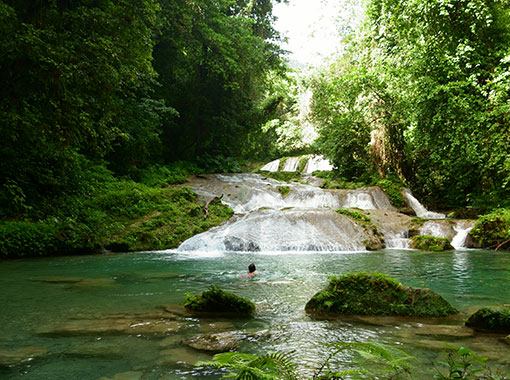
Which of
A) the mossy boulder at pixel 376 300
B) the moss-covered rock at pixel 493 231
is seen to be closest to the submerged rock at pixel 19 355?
the mossy boulder at pixel 376 300

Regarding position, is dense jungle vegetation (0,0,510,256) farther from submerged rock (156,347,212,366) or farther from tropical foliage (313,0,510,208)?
submerged rock (156,347,212,366)

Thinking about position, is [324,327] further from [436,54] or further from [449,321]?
[436,54]

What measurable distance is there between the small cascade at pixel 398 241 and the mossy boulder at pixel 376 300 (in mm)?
8826

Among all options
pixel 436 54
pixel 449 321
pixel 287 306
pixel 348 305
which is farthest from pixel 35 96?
pixel 436 54

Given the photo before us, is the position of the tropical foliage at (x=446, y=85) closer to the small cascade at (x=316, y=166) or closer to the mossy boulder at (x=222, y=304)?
the mossy boulder at (x=222, y=304)

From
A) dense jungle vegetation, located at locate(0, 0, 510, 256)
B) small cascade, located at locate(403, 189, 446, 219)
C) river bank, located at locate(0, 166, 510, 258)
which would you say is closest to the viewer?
dense jungle vegetation, located at locate(0, 0, 510, 256)

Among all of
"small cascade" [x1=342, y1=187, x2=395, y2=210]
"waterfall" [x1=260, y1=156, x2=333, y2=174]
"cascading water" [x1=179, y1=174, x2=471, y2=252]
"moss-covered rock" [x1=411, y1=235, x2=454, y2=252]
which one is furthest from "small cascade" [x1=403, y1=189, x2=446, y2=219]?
"waterfall" [x1=260, y1=156, x2=333, y2=174]

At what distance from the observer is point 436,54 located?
1316 cm

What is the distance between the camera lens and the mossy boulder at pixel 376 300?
4418 millimetres

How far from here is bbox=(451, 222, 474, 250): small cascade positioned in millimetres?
12922

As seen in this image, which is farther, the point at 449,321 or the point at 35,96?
the point at 35,96

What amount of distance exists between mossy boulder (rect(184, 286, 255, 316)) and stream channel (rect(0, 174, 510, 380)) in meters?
0.19

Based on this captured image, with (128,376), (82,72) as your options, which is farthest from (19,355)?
(82,72)

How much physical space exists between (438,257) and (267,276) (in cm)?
572
